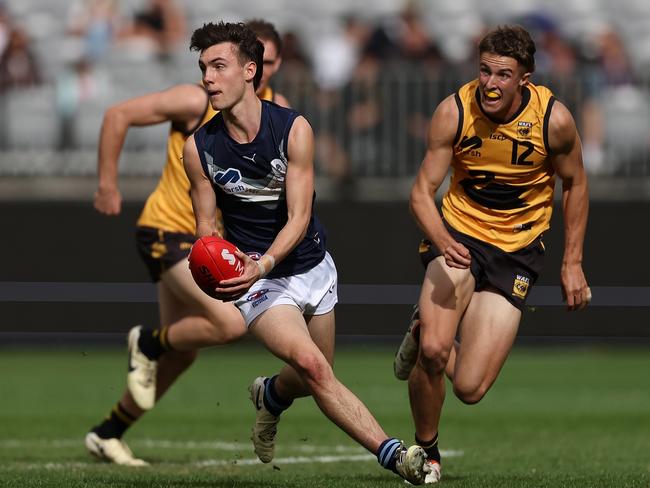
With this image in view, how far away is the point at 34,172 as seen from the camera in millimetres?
17188

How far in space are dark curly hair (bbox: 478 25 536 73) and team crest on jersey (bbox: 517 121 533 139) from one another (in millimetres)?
305

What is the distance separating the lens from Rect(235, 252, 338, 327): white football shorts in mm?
7656

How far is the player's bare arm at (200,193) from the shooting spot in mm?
7629

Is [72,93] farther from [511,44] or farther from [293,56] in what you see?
[511,44]

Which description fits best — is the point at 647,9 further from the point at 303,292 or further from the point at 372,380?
the point at 303,292

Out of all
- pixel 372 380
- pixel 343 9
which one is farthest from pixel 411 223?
pixel 343 9

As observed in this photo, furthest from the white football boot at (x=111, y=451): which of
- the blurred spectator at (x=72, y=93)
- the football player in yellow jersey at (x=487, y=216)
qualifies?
the blurred spectator at (x=72, y=93)

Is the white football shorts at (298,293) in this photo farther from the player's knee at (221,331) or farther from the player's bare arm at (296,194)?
the player's knee at (221,331)

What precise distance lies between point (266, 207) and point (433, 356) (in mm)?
1376

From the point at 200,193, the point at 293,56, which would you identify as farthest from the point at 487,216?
the point at 293,56

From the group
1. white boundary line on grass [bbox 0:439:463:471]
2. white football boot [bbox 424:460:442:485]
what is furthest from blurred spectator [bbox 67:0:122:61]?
white football boot [bbox 424:460:442:485]

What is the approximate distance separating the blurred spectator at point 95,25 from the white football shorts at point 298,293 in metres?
10.9

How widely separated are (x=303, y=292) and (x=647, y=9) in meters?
13.3

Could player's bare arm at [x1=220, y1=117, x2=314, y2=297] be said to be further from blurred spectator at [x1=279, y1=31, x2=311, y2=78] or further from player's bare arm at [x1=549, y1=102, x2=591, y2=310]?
blurred spectator at [x1=279, y1=31, x2=311, y2=78]
